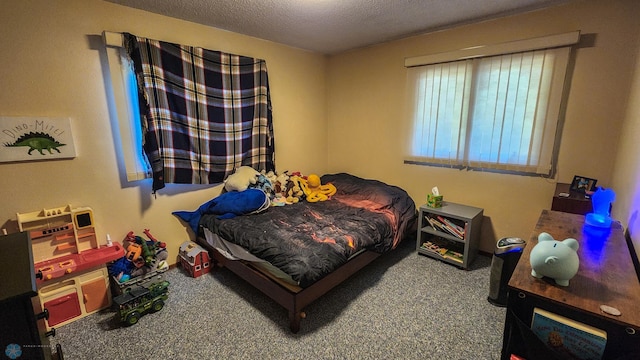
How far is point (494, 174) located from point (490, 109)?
63cm

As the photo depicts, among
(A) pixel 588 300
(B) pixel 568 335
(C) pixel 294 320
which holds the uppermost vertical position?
(A) pixel 588 300

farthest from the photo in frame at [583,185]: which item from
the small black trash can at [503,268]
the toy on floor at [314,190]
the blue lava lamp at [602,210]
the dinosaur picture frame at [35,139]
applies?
the dinosaur picture frame at [35,139]

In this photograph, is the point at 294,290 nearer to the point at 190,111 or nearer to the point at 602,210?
the point at 190,111

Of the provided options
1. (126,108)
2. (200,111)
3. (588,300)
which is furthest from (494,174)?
(126,108)

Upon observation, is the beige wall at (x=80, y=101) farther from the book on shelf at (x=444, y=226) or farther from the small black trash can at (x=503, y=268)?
the small black trash can at (x=503, y=268)

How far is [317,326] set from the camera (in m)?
1.88

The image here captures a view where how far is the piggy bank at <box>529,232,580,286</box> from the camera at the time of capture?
1038mm

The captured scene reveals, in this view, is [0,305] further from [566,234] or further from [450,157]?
[450,157]

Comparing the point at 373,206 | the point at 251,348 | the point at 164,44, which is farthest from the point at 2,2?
the point at 373,206

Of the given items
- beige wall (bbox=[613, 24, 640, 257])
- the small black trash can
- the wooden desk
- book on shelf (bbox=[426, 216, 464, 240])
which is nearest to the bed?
book on shelf (bbox=[426, 216, 464, 240])

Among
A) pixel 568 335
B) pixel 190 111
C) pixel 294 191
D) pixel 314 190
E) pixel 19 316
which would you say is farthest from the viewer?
pixel 314 190

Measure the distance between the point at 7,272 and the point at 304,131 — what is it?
10.0 ft

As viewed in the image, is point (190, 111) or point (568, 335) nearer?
point (568, 335)

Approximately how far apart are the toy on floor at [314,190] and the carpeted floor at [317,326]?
105 centimetres
